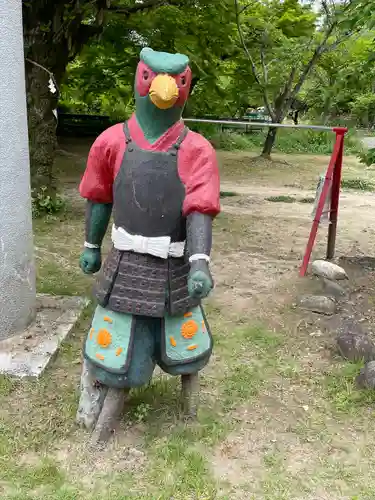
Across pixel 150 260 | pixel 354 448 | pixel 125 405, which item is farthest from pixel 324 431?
pixel 150 260

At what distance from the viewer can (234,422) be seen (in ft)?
9.59

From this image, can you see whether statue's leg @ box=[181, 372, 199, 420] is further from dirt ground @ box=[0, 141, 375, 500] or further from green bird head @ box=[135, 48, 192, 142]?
green bird head @ box=[135, 48, 192, 142]

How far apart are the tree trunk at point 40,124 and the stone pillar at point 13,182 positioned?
3309mm

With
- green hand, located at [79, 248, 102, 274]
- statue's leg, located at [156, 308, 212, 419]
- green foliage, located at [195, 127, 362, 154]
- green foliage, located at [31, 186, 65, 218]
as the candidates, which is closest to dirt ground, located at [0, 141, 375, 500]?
statue's leg, located at [156, 308, 212, 419]

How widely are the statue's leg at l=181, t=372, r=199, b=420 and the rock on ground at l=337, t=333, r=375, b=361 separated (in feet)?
4.34

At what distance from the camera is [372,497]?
2422mm

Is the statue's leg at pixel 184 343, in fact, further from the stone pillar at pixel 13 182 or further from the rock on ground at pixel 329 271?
the rock on ground at pixel 329 271

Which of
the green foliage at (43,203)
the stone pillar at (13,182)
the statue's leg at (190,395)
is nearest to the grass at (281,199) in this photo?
the green foliage at (43,203)

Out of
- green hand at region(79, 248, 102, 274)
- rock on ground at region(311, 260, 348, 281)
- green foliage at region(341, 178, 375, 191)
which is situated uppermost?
green hand at region(79, 248, 102, 274)

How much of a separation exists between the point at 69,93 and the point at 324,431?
1515 cm

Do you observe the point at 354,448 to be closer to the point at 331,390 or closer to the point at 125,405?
the point at 331,390

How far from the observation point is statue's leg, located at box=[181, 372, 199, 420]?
8.95 feet

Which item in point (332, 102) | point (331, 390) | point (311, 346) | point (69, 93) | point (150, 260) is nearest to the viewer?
point (150, 260)

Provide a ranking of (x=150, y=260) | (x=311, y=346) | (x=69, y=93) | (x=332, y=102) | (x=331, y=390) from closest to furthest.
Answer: (x=150, y=260) < (x=331, y=390) < (x=311, y=346) < (x=69, y=93) < (x=332, y=102)
